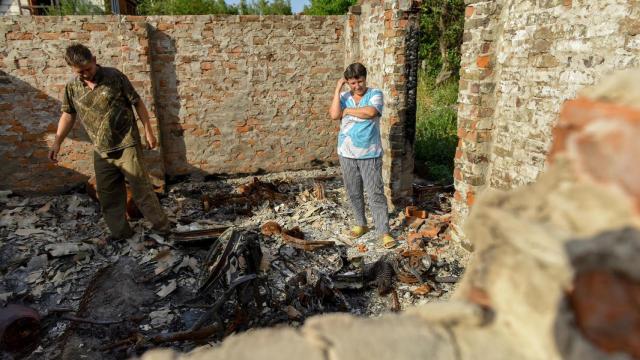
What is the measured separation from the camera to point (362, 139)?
13.6 feet

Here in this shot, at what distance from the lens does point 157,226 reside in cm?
468

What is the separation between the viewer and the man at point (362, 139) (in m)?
4.05

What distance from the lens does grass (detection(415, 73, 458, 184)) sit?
6.94m

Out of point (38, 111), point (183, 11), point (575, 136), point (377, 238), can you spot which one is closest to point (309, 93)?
point (377, 238)

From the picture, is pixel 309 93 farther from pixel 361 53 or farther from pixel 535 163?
pixel 535 163

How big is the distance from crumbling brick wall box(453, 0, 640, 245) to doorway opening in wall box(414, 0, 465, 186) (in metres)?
2.56

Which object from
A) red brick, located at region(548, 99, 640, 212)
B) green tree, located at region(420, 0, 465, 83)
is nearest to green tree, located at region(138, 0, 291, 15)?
green tree, located at region(420, 0, 465, 83)

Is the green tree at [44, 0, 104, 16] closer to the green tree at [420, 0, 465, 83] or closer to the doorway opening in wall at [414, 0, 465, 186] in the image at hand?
the doorway opening in wall at [414, 0, 465, 186]

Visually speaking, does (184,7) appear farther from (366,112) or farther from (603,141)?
(603,141)

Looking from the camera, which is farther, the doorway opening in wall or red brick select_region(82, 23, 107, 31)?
the doorway opening in wall

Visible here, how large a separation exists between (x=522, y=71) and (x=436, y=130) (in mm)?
6074

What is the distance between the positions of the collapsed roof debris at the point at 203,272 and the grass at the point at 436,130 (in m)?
1.50

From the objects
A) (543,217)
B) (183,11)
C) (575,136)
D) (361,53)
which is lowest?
(543,217)

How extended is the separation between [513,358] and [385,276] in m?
2.82
